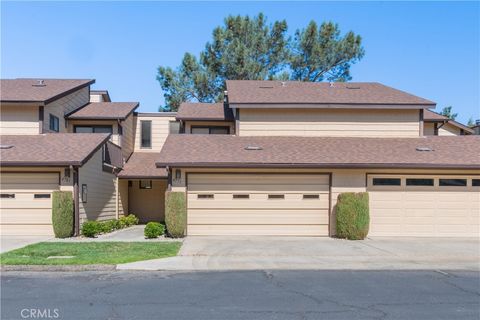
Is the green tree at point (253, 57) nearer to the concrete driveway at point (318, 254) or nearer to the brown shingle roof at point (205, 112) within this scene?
the brown shingle roof at point (205, 112)

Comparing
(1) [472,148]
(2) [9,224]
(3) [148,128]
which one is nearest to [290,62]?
(3) [148,128]

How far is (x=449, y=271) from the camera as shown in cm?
1056

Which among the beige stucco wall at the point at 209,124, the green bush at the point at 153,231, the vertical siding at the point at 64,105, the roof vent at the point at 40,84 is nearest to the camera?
the green bush at the point at 153,231

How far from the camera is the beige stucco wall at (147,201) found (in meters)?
23.8

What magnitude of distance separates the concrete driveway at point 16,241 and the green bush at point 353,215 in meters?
10.4

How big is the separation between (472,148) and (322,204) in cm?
712

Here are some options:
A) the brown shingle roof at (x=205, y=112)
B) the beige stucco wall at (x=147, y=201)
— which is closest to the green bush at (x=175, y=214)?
the brown shingle roof at (x=205, y=112)

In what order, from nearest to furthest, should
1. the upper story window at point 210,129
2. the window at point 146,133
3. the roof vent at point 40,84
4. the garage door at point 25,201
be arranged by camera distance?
the garage door at point 25,201 → the roof vent at point 40,84 → the upper story window at point 210,129 → the window at point 146,133

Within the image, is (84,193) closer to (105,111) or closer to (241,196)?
(241,196)

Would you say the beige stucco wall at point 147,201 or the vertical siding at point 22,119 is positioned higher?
the vertical siding at point 22,119

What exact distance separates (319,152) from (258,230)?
3909 mm

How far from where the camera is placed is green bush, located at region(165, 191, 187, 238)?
15656 millimetres

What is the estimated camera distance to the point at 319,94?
2144 centimetres

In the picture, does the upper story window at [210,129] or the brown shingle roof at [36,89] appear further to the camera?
the upper story window at [210,129]
